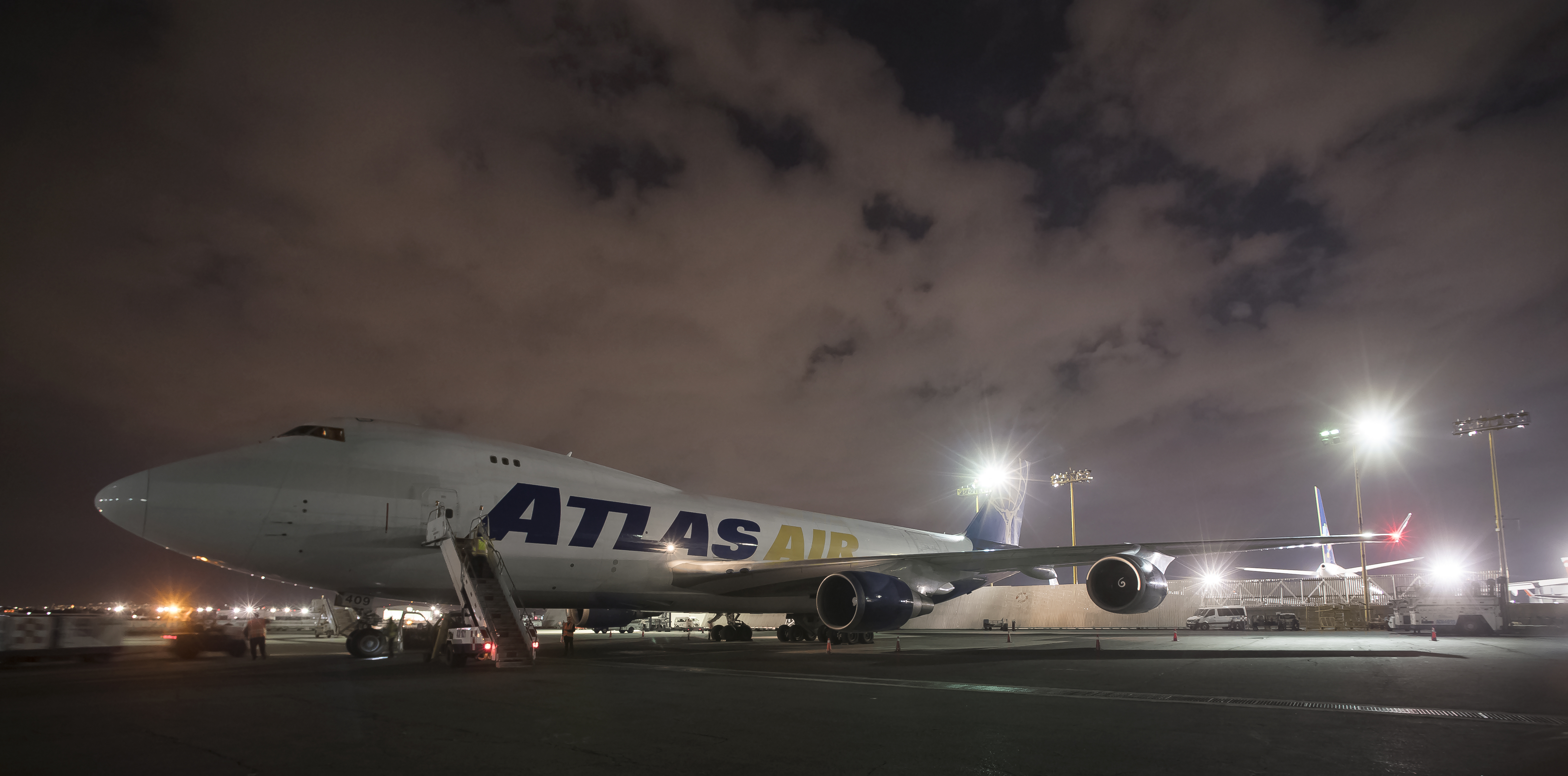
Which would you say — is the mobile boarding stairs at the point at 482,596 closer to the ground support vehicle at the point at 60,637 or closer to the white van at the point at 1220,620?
the ground support vehicle at the point at 60,637

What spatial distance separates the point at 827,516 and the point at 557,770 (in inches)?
920

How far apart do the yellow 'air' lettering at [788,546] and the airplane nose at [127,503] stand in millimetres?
15487

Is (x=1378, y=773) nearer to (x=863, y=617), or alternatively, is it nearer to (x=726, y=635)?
(x=863, y=617)

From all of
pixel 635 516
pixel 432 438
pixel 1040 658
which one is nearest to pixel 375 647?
pixel 432 438

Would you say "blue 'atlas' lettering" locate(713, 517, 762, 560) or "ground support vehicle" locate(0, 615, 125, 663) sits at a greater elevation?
"blue 'atlas' lettering" locate(713, 517, 762, 560)

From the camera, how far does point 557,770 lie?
5.40 meters

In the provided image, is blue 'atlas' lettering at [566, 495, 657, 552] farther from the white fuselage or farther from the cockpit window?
the cockpit window

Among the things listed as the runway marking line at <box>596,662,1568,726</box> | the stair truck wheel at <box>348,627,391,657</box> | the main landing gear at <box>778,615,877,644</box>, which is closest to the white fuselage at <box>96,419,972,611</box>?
the stair truck wheel at <box>348,627,391,657</box>

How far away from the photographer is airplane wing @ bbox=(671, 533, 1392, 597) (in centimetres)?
1712

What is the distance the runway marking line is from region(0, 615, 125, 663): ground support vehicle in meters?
17.7

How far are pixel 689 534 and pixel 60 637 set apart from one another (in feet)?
53.4

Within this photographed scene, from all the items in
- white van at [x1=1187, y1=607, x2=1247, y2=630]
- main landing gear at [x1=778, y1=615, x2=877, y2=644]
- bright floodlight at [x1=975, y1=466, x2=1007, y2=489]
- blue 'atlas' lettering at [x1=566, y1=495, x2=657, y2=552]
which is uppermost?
bright floodlight at [x1=975, y1=466, x2=1007, y2=489]

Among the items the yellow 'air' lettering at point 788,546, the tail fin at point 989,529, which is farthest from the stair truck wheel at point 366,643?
the tail fin at point 989,529

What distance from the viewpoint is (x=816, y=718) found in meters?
7.96
